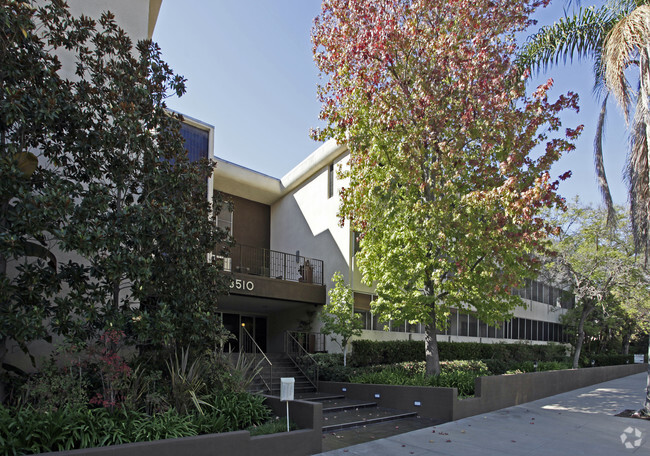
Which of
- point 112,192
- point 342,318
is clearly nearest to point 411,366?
point 342,318

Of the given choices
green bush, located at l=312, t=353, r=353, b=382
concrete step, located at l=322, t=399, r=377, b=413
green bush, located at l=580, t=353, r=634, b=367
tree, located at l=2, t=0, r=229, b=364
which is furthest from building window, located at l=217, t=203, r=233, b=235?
green bush, located at l=580, t=353, r=634, b=367

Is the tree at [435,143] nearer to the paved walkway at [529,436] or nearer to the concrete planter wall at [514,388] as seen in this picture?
the concrete planter wall at [514,388]

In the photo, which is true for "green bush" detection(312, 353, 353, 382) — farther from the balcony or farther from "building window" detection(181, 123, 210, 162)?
"building window" detection(181, 123, 210, 162)

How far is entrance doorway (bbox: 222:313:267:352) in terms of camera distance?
18766 millimetres

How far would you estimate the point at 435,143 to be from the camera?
41.9 feet

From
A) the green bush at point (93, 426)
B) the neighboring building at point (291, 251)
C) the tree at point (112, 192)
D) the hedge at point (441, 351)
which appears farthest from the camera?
the neighboring building at point (291, 251)

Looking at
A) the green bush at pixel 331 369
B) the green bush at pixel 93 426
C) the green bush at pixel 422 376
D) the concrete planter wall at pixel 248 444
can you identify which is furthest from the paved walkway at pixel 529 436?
the green bush at pixel 331 369

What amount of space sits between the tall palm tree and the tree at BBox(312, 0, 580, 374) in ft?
3.73

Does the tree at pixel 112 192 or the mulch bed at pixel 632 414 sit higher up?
the tree at pixel 112 192

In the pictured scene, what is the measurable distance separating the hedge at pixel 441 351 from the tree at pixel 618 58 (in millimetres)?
8288

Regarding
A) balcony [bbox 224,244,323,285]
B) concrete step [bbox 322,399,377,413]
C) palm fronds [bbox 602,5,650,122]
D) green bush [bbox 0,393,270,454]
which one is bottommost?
concrete step [bbox 322,399,377,413]

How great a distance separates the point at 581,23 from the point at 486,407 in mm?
10384

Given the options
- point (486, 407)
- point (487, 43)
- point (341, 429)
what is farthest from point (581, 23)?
point (341, 429)

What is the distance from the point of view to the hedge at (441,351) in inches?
648
